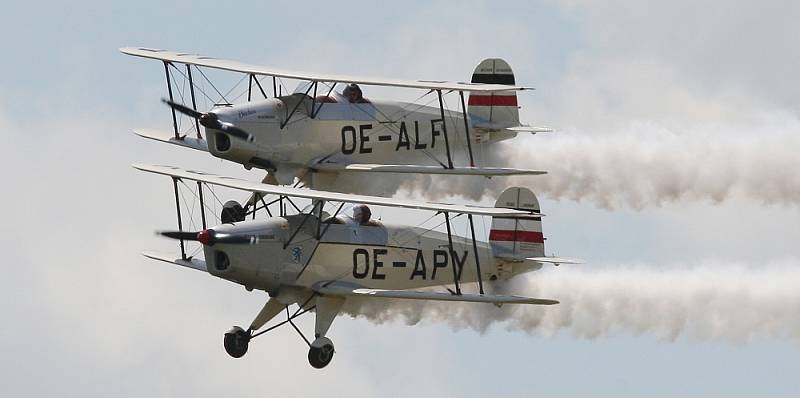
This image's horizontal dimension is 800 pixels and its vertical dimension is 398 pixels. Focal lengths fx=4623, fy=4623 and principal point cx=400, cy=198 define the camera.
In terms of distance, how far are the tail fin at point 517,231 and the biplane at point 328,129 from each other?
439 millimetres

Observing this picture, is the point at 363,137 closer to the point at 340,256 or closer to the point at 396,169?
the point at 396,169

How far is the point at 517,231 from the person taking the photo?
7238 centimetres

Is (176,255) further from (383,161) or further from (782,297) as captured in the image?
(782,297)

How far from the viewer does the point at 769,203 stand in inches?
2945

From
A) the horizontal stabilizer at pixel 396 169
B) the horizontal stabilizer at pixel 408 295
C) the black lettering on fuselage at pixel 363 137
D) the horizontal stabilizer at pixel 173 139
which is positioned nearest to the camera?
the horizontal stabilizer at pixel 408 295

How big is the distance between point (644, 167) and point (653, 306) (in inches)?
155

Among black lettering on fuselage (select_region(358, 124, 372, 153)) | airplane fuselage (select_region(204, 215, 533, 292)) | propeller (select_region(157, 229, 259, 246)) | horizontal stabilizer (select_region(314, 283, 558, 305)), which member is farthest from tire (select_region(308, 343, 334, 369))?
black lettering on fuselage (select_region(358, 124, 372, 153))

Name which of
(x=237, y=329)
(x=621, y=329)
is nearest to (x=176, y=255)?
(x=237, y=329)

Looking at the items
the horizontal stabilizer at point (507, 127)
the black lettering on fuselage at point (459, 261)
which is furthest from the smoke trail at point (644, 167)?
the black lettering on fuselage at point (459, 261)

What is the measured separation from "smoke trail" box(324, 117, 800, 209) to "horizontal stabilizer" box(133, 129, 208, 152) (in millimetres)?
2907

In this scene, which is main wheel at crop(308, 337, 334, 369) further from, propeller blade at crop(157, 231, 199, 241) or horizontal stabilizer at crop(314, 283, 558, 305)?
propeller blade at crop(157, 231, 199, 241)

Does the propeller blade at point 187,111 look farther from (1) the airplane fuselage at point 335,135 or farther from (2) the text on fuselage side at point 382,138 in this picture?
(2) the text on fuselage side at point 382,138

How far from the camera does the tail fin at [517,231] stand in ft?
237

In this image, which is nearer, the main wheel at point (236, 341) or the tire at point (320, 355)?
the tire at point (320, 355)
